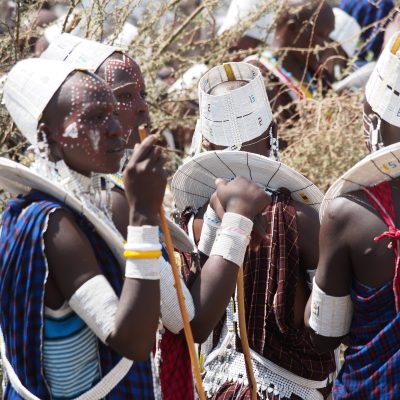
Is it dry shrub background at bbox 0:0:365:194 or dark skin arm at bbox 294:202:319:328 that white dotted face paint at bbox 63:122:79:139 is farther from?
dry shrub background at bbox 0:0:365:194

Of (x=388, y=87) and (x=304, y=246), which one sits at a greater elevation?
(x=388, y=87)

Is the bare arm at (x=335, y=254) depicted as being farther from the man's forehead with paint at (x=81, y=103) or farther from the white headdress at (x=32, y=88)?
the white headdress at (x=32, y=88)

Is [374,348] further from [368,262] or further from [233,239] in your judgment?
[233,239]

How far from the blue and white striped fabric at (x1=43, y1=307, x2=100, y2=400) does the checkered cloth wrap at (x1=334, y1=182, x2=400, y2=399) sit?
89 centimetres

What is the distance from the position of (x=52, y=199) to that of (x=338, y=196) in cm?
94

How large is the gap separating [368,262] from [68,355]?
99 cm

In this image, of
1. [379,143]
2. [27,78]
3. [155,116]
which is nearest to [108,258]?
[27,78]

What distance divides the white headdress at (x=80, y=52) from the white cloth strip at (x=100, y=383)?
137 cm

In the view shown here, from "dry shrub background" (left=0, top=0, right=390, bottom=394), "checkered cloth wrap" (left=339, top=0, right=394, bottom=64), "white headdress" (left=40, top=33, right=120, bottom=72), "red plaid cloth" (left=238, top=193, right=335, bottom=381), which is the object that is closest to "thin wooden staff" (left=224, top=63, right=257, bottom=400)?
"red plaid cloth" (left=238, top=193, right=335, bottom=381)

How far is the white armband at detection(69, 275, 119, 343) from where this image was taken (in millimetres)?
2820

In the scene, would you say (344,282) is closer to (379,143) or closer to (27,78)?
(379,143)

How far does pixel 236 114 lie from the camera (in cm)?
407

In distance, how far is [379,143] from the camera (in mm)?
3432

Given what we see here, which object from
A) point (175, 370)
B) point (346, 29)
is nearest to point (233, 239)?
point (175, 370)
